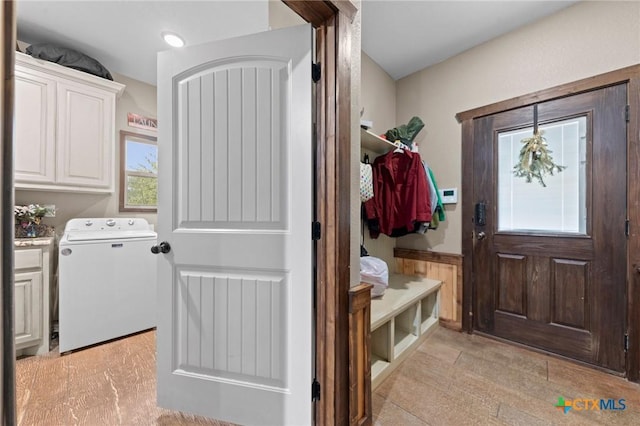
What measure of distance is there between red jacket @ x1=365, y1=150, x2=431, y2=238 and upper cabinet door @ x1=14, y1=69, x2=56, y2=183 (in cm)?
265

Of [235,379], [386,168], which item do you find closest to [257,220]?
[235,379]

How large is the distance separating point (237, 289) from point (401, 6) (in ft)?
7.34

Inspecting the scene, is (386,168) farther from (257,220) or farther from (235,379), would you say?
(235,379)

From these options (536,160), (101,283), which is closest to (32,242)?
(101,283)

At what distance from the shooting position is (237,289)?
50.2 inches

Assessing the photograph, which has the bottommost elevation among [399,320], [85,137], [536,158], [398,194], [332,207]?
[399,320]

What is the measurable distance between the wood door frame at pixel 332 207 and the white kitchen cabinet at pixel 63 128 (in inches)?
90.1

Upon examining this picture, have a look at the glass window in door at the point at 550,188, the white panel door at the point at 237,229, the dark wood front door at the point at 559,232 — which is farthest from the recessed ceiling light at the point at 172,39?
the glass window in door at the point at 550,188

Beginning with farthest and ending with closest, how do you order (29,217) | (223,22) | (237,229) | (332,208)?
(29,217) < (223,22) < (237,229) < (332,208)

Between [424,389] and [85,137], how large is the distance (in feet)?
10.8

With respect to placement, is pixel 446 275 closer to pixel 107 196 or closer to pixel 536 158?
pixel 536 158

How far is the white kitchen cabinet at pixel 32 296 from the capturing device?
1.92m

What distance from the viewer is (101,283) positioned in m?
2.16

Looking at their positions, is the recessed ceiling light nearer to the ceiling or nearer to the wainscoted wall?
the ceiling
